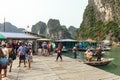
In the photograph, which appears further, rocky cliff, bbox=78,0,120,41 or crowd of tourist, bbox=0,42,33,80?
rocky cliff, bbox=78,0,120,41

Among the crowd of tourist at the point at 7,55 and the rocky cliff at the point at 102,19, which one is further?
the rocky cliff at the point at 102,19

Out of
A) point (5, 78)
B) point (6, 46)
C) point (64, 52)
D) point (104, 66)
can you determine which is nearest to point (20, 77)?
point (5, 78)

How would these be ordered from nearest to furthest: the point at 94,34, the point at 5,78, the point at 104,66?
the point at 5,78, the point at 104,66, the point at 94,34

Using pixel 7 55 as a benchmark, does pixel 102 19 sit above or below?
above

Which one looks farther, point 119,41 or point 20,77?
point 119,41

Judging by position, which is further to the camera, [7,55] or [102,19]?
[102,19]

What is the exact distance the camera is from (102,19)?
149 m

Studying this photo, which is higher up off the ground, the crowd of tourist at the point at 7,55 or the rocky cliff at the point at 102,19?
the rocky cliff at the point at 102,19

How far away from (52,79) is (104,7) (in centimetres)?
13770

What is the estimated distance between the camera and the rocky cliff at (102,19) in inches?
5098

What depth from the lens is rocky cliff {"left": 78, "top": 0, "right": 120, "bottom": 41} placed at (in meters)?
130

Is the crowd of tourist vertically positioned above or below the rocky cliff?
below

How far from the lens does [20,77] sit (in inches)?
563

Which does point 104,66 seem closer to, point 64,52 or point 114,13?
point 64,52
